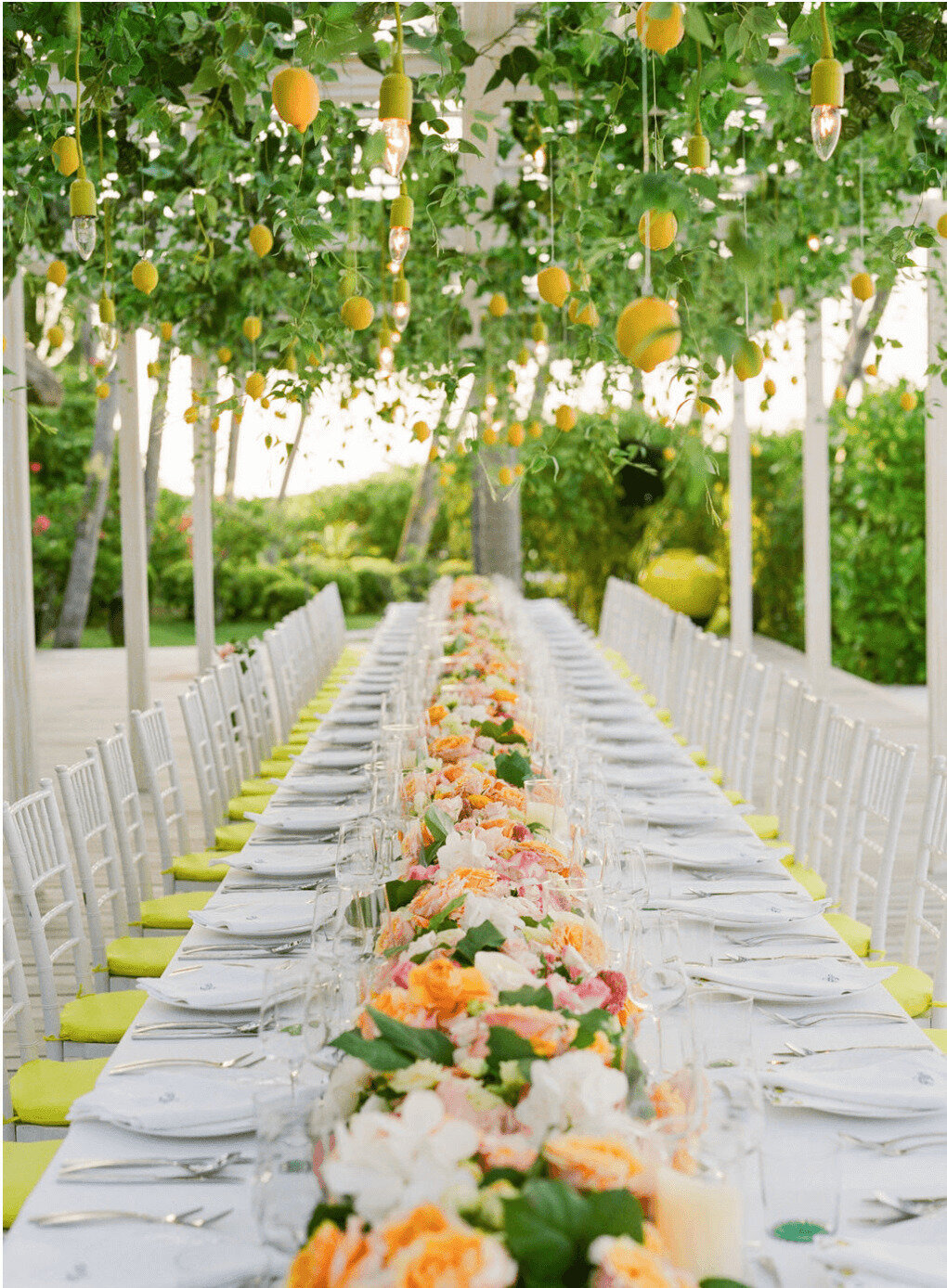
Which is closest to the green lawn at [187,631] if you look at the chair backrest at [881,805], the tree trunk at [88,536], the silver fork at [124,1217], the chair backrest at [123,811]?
the tree trunk at [88,536]

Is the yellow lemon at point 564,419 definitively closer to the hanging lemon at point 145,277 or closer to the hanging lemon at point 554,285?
the hanging lemon at point 554,285

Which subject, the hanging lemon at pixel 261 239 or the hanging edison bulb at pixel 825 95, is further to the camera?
the hanging lemon at pixel 261 239

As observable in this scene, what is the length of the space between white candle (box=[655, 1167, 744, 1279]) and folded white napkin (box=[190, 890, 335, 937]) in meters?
1.36

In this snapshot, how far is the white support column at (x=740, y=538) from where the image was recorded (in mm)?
8922

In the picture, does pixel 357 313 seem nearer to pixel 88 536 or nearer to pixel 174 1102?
pixel 174 1102

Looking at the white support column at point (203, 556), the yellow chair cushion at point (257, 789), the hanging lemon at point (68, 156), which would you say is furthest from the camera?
the white support column at point (203, 556)

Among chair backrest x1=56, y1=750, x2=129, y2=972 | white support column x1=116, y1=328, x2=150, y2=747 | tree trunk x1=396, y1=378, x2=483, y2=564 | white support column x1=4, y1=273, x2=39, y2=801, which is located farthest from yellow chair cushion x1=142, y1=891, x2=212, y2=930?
tree trunk x1=396, y1=378, x2=483, y2=564

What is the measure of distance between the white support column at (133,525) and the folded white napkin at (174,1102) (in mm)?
4852

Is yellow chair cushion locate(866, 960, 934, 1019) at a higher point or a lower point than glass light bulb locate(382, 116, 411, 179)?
lower

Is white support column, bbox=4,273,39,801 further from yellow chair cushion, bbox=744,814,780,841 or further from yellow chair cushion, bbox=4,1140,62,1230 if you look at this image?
yellow chair cushion, bbox=4,1140,62,1230

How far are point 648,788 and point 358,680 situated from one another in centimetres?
258

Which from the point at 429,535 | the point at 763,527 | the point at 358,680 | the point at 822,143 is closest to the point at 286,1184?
the point at 822,143

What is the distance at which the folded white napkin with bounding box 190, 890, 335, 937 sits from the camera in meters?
2.61

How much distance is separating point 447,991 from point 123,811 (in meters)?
2.36
